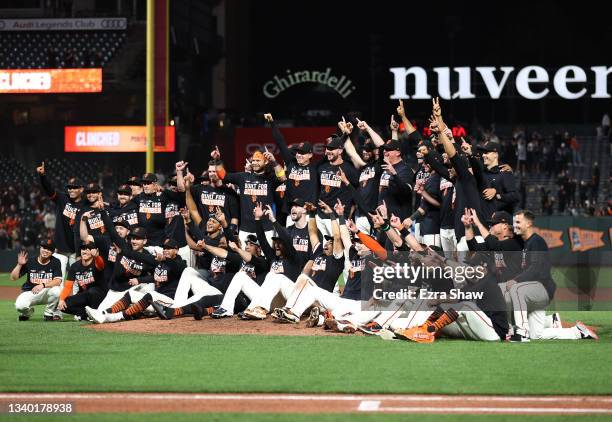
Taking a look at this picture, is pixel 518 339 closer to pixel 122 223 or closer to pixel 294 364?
pixel 294 364

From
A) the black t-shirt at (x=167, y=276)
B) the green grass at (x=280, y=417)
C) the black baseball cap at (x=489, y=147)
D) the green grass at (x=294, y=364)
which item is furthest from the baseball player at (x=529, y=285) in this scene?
the black t-shirt at (x=167, y=276)

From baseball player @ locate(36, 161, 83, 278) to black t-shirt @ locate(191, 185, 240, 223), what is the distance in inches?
76.7

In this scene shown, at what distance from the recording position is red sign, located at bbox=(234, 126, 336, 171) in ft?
102

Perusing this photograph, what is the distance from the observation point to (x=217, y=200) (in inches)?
569

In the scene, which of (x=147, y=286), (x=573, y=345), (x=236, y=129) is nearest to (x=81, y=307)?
(x=147, y=286)

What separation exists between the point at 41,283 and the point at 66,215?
1.85 metres

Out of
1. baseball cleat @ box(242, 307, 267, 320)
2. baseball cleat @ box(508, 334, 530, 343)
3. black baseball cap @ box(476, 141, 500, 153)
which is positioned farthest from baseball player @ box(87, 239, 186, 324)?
baseball cleat @ box(508, 334, 530, 343)

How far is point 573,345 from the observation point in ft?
35.1

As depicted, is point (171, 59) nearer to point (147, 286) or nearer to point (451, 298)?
point (147, 286)

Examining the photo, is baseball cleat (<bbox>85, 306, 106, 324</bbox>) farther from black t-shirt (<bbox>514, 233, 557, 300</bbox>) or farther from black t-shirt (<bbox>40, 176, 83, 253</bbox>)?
black t-shirt (<bbox>514, 233, 557, 300</bbox>)

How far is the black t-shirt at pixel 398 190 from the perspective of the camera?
43.6ft

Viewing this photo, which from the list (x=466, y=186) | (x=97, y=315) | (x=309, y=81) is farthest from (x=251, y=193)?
(x=309, y=81)

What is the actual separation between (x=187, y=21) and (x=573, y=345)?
27.1 m

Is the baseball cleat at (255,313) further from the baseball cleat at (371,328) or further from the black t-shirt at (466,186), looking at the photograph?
the black t-shirt at (466,186)
